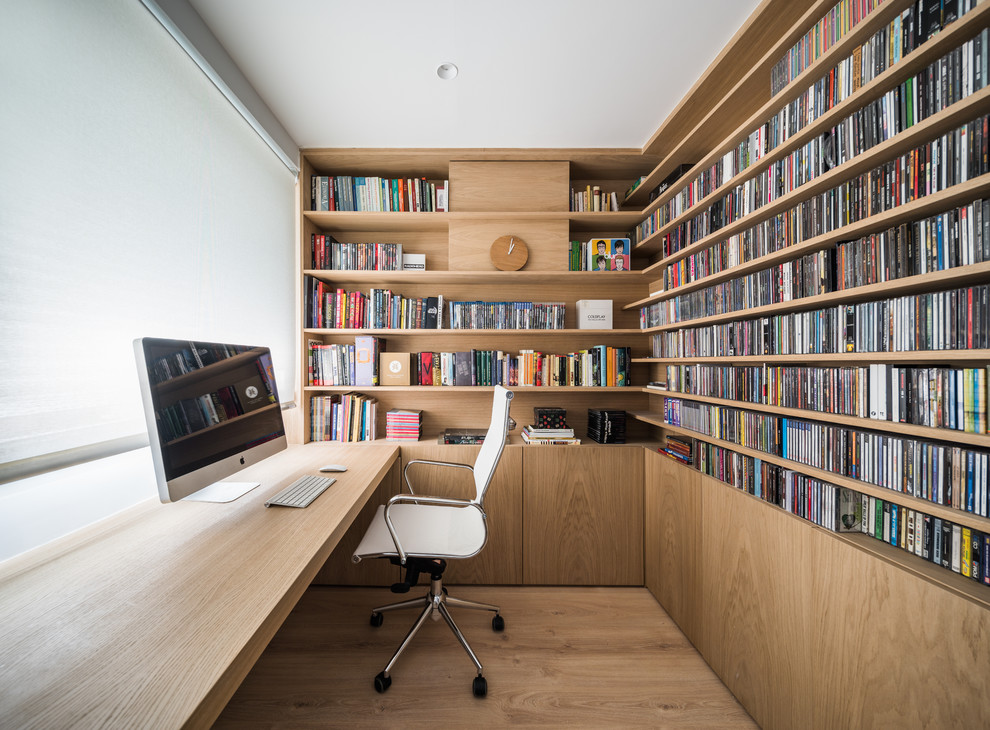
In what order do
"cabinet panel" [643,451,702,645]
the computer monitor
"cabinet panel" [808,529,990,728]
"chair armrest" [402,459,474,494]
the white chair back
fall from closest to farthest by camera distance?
"cabinet panel" [808,529,990,728] → the computer monitor → the white chair back → "cabinet panel" [643,451,702,645] → "chair armrest" [402,459,474,494]

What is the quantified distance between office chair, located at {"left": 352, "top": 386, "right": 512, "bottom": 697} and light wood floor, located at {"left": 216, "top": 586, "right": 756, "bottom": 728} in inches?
3.3

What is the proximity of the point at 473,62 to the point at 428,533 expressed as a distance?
2153 mm

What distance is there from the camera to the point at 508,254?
7.64 ft

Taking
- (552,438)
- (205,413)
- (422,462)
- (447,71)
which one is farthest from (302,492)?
(447,71)

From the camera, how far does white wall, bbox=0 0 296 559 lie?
0.97 meters

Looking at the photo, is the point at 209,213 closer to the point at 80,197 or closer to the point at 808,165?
the point at 80,197

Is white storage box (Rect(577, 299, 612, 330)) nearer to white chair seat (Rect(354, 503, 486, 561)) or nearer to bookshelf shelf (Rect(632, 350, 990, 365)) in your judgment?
bookshelf shelf (Rect(632, 350, 990, 365))

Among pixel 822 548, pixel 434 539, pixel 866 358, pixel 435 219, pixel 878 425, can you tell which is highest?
pixel 435 219

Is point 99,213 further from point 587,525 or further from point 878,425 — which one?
point 587,525

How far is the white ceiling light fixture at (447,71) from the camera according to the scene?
1677mm

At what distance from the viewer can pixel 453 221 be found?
2369 millimetres

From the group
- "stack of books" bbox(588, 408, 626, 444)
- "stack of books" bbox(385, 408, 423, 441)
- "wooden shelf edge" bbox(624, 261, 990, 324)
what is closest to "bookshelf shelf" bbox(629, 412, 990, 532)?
"wooden shelf edge" bbox(624, 261, 990, 324)

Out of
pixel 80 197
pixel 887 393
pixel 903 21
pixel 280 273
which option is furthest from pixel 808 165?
pixel 280 273

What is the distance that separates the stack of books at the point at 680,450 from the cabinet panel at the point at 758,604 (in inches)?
6.7
